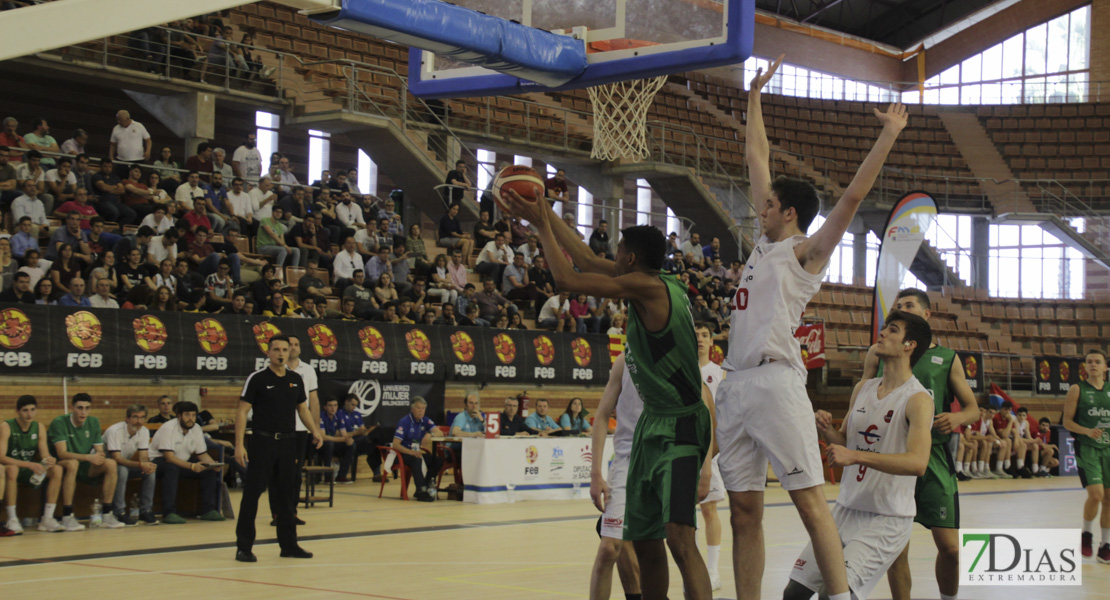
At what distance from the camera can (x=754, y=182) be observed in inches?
211

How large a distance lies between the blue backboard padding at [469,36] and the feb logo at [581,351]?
11827 millimetres

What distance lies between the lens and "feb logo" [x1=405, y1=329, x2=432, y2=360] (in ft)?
54.1

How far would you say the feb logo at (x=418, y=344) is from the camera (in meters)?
16.5

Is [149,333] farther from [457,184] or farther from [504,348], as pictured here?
[457,184]

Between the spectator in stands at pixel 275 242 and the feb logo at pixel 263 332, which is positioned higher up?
the spectator in stands at pixel 275 242

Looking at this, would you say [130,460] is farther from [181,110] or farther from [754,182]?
[181,110]

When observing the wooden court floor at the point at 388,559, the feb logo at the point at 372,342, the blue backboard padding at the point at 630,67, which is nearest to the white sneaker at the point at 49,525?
the wooden court floor at the point at 388,559

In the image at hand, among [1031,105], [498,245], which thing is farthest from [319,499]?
[1031,105]

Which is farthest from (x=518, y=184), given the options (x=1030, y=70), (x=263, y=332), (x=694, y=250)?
(x=1030, y=70)

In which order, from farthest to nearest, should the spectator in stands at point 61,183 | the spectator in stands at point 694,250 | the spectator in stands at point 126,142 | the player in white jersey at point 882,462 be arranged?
the spectator in stands at point 694,250, the spectator in stands at point 126,142, the spectator in stands at point 61,183, the player in white jersey at point 882,462

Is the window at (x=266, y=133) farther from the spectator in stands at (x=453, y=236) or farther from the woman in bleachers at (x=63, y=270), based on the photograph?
the woman in bleachers at (x=63, y=270)

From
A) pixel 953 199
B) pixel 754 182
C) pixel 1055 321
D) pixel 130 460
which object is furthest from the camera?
pixel 953 199

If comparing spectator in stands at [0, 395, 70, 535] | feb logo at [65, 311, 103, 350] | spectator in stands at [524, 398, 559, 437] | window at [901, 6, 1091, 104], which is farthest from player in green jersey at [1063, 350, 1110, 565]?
window at [901, 6, 1091, 104]

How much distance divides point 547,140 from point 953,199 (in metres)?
12.8
